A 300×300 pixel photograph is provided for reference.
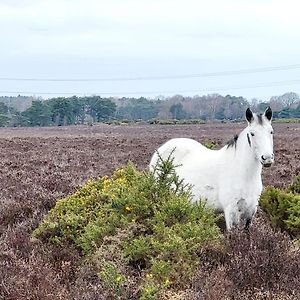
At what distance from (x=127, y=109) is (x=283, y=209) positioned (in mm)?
120214

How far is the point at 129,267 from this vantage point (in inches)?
203

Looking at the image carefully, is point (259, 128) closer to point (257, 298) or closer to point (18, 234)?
point (257, 298)

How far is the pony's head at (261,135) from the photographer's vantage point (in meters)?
5.70

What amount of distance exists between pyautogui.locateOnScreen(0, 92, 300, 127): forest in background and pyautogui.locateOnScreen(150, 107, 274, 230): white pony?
5493 cm

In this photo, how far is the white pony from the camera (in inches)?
232

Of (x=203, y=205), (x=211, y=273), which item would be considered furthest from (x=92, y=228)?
(x=211, y=273)

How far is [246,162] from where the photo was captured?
609 cm

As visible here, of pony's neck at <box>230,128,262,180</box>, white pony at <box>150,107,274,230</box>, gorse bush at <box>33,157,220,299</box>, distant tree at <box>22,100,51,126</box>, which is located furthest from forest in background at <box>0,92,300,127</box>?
gorse bush at <box>33,157,220,299</box>

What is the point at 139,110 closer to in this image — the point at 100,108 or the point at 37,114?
the point at 100,108

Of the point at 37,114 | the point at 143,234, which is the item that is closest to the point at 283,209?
the point at 143,234

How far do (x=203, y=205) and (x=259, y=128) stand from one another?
1077mm

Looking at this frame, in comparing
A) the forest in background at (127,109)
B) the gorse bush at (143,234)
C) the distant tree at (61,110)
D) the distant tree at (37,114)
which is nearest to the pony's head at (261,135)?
the gorse bush at (143,234)

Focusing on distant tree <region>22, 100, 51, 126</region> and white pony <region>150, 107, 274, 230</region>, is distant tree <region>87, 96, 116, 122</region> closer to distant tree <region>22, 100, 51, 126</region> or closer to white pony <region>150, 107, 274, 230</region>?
distant tree <region>22, 100, 51, 126</region>

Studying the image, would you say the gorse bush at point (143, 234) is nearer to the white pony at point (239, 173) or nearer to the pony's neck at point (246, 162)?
the white pony at point (239, 173)
